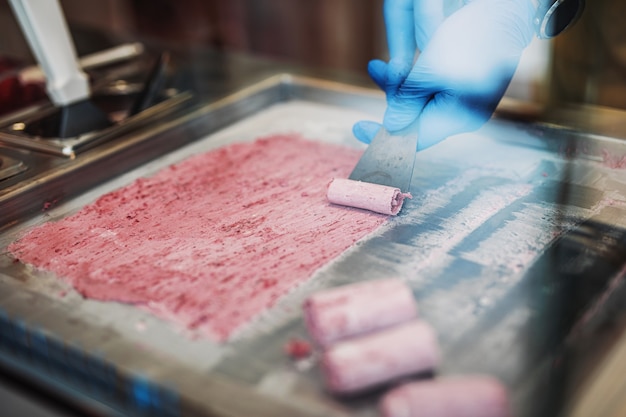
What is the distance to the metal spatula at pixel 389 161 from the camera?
1.67 m

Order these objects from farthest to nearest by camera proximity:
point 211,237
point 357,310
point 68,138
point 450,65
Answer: point 68,138, point 450,65, point 211,237, point 357,310

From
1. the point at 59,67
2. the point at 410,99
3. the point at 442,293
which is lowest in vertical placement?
the point at 442,293

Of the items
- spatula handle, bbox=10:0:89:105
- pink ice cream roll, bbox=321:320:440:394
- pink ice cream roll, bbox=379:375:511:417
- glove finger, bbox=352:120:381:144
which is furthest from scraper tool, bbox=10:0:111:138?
pink ice cream roll, bbox=379:375:511:417

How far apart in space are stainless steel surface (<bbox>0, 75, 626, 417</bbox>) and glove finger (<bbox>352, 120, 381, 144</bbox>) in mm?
163

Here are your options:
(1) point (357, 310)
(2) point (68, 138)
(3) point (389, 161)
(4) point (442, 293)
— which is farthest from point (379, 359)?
(2) point (68, 138)

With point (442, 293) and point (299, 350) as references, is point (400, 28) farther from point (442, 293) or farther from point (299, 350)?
point (299, 350)

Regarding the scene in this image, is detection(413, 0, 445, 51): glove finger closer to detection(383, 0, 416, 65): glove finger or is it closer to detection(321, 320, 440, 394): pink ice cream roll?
detection(383, 0, 416, 65): glove finger

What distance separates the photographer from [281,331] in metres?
1.21

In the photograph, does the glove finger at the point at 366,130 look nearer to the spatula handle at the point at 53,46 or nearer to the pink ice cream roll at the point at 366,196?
the pink ice cream roll at the point at 366,196

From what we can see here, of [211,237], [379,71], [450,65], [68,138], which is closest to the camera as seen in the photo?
[211,237]

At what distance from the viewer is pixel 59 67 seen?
213 centimetres

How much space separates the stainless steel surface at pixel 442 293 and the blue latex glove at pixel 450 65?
0.16 m

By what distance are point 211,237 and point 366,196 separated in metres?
0.40

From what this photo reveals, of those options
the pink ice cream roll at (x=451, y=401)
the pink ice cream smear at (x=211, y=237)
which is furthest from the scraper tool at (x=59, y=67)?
the pink ice cream roll at (x=451, y=401)
